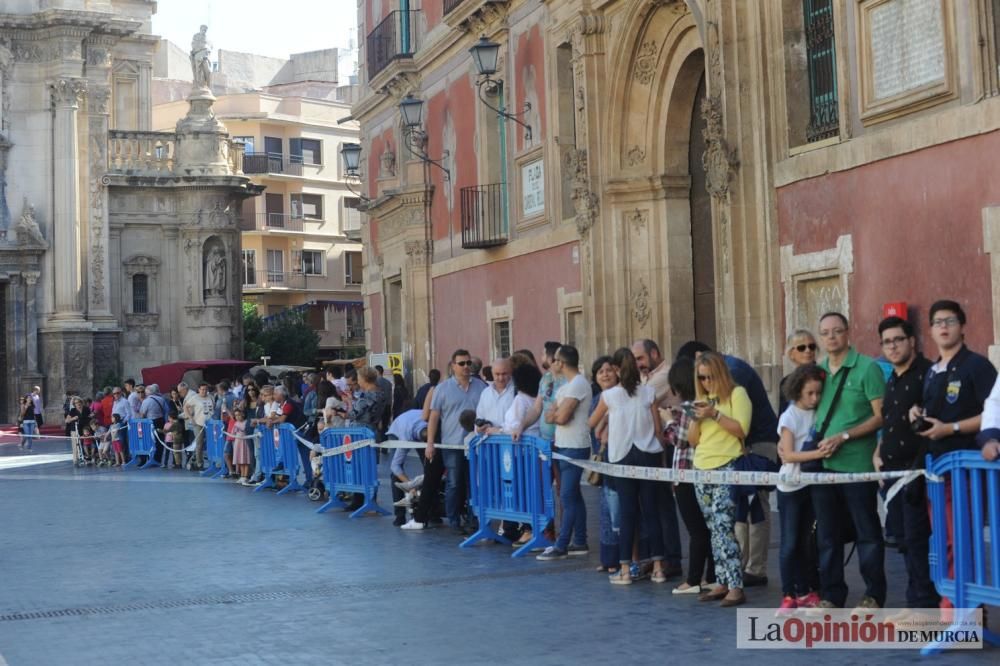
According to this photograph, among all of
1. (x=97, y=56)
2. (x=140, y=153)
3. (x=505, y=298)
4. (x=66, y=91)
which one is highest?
(x=97, y=56)

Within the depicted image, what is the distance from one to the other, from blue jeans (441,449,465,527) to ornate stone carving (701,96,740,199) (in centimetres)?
378

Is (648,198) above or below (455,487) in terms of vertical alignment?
above

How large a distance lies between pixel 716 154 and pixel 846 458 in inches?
284

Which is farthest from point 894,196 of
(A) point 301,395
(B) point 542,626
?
(A) point 301,395

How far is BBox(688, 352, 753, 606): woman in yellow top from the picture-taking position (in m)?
9.77

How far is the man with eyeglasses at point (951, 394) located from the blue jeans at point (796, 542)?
112 cm

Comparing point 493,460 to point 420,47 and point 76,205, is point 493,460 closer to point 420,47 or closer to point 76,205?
point 420,47

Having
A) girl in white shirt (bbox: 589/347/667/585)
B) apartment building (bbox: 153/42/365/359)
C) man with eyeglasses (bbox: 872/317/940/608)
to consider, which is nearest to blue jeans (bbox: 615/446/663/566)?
girl in white shirt (bbox: 589/347/667/585)

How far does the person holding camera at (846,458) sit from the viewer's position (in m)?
8.79

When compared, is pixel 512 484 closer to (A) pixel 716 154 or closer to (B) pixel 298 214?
(A) pixel 716 154

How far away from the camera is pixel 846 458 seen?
8922 mm

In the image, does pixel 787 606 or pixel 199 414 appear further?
pixel 199 414

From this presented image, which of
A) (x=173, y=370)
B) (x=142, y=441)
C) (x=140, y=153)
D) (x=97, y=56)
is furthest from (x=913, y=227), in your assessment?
(x=140, y=153)

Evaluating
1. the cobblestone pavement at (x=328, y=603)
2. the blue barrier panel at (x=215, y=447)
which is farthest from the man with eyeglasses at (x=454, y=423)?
the blue barrier panel at (x=215, y=447)
